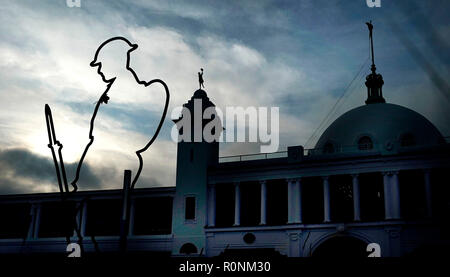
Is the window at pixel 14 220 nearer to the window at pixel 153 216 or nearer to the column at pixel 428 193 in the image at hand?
the window at pixel 153 216

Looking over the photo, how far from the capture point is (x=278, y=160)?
142ft

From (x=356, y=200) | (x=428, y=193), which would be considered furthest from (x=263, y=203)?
(x=428, y=193)

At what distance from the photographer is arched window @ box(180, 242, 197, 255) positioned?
1748 inches

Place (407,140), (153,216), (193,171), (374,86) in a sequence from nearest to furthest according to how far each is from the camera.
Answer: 1. (193,171)
2. (407,140)
3. (153,216)
4. (374,86)

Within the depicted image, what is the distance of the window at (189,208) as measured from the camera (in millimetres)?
45281

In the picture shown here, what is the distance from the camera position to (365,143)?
46.8 meters

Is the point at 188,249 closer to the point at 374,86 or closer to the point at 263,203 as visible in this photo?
the point at 263,203

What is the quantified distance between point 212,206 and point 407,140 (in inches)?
699

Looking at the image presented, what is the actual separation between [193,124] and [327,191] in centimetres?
1358

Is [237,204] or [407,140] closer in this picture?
[237,204]

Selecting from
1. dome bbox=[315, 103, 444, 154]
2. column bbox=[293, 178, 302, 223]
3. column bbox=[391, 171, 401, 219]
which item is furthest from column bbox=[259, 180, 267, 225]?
column bbox=[391, 171, 401, 219]

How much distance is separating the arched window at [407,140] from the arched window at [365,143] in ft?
8.68

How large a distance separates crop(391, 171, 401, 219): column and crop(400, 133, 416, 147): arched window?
7859 mm
